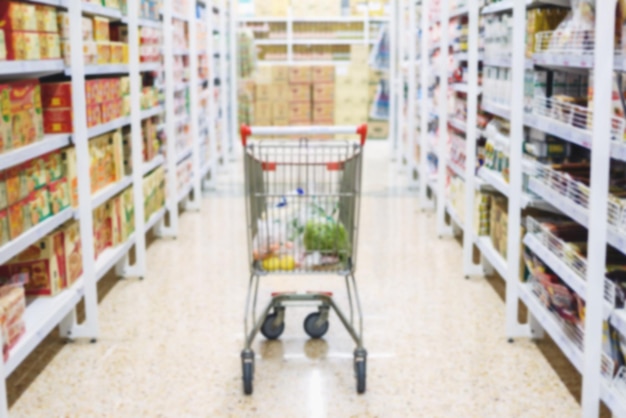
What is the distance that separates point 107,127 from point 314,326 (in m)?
1.64

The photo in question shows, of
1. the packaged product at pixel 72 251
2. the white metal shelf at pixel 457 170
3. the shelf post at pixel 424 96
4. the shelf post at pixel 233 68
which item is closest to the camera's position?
the packaged product at pixel 72 251

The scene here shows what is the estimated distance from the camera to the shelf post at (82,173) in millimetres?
3762

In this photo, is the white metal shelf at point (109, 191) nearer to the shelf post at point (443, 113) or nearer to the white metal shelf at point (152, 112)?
the white metal shelf at point (152, 112)

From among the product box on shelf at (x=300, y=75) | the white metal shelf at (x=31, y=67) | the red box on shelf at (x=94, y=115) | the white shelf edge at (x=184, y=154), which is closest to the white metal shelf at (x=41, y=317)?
the red box on shelf at (x=94, y=115)

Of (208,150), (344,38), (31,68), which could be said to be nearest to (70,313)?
(31,68)

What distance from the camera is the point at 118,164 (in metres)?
5.00

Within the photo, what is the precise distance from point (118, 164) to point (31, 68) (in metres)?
1.67

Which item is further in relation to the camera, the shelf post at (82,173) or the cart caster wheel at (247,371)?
the shelf post at (82,173)

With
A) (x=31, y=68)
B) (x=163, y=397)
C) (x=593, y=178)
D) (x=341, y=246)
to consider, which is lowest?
(x=163, y=397)

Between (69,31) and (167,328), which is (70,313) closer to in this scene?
(167,328)

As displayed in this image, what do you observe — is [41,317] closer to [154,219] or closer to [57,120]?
[57,120]

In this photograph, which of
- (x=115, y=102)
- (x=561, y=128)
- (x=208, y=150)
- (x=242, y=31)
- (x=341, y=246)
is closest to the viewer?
(x=561, y=128)

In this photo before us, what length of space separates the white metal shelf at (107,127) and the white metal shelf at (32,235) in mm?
540

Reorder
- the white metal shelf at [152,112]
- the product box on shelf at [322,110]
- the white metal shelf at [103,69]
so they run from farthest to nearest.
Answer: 1. the product box on shelf at [322,110]
2. the white metal shelf at [152,112]
3. the white metal shelf at [103,69]
